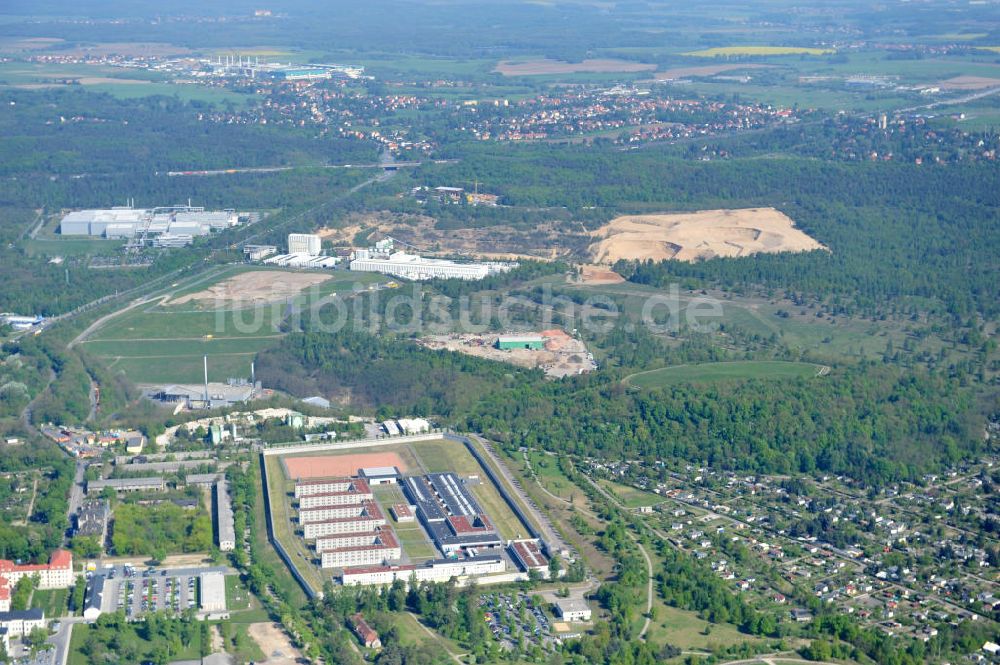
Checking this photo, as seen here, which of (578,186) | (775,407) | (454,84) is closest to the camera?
(775,407)

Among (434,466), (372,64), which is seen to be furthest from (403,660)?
(372,64)

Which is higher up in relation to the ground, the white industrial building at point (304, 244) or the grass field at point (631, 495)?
the white industrial building at point (304, 244)

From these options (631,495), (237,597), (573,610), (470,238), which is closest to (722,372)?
(631,495)

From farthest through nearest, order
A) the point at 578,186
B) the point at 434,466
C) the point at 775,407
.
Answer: the point at 578,186 < the point at 775,407 < the point at 434,466

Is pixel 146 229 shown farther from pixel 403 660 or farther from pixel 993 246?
pixel 403 660

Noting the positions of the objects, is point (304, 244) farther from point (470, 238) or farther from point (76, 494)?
point (76, 494)

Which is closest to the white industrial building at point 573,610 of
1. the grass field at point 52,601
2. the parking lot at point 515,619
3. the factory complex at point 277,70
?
the parking lot at point 515,619

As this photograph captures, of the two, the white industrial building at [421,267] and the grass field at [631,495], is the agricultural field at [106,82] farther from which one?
the grass field at [631,495]

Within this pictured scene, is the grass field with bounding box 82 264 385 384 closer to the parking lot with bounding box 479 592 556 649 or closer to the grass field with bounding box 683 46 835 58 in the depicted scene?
the parking lot with bounding box 479 592 556 649
